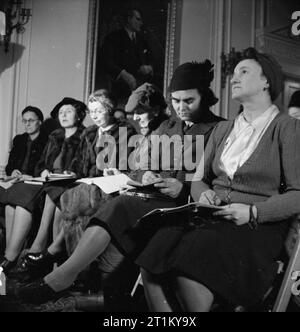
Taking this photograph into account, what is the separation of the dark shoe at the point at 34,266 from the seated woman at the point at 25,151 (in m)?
0.20

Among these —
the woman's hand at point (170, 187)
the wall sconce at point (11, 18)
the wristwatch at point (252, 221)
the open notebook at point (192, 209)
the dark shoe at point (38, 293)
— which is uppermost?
the wall sconce at point (11, 18)

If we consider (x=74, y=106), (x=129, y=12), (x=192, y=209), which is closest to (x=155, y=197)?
(x=192, y=209)

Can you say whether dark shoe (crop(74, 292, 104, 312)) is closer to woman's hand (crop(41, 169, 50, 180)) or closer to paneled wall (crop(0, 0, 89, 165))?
woman's hand (crop(41, 169, 50, 180))

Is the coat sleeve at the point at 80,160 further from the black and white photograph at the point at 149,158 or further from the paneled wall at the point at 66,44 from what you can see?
the paneled wall at the point at 66,44

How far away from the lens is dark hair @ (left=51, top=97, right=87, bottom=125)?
7.34 feet

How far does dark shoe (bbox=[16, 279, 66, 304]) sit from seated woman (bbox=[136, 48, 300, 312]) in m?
0.41

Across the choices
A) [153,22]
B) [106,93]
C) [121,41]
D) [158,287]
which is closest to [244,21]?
[153,22]

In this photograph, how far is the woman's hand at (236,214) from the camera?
5.40 feet

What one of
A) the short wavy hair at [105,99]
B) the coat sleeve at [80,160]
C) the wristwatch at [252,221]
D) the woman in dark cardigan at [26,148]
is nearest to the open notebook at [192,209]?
the wristwatch at [252,221]

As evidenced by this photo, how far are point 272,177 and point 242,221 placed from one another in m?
0.23

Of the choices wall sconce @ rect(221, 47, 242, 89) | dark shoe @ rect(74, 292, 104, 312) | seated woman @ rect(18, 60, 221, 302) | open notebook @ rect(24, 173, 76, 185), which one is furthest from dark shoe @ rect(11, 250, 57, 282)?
wall sconce @ rect(221, 47, 242, 89)

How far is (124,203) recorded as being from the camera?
1.88m

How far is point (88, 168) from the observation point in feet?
7.33
